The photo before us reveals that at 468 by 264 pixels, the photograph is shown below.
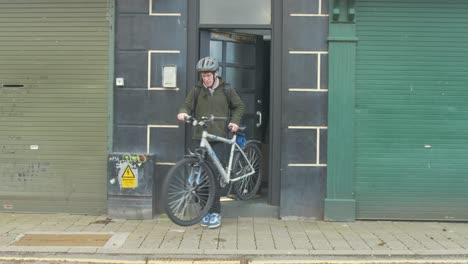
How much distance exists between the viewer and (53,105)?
6906 millimetres

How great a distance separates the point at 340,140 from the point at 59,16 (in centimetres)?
420

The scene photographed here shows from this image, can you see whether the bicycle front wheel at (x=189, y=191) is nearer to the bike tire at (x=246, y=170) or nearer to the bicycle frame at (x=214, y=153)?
the bicycle frame at (x=214, y=153)

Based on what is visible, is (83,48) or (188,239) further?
(83,48)

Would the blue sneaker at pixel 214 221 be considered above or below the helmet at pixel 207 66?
below

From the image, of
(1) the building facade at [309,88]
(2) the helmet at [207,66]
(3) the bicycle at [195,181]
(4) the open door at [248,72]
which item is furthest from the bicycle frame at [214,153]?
(4) the open door at [248,72]

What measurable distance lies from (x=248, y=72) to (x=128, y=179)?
2.50 metres

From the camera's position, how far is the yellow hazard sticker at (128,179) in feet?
21.7

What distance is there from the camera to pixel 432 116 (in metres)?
6.69

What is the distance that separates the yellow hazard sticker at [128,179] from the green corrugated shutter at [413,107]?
300 cm

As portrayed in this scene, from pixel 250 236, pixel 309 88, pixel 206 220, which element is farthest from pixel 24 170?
pixel 309 88

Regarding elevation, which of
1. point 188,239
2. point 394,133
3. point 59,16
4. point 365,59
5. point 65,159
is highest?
point 59,16

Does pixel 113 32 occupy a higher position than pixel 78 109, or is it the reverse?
pixel 113 32

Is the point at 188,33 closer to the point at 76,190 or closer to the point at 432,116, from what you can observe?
the point at 76,190

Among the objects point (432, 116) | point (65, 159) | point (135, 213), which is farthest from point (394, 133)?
point (65, 159)
